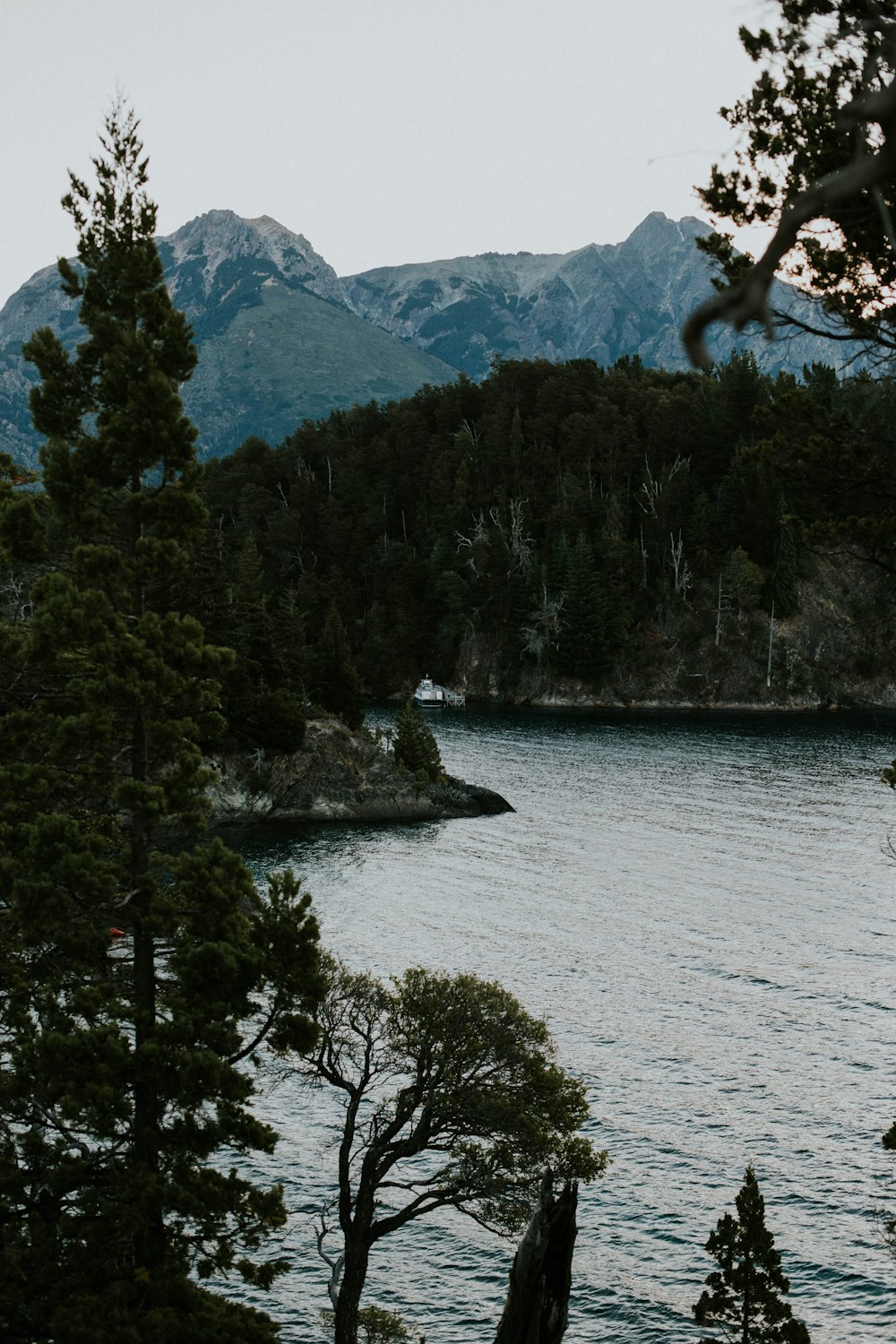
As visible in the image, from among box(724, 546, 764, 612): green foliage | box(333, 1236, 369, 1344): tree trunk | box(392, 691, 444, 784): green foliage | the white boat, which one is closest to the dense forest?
box(724, 546, 764, 612): green foliage

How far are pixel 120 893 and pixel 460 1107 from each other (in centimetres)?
849

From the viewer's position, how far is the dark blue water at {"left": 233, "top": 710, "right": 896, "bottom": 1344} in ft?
83.0

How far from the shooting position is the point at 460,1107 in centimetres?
2188

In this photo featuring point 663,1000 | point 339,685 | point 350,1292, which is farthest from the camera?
point 339,685

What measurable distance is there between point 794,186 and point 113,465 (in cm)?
1150

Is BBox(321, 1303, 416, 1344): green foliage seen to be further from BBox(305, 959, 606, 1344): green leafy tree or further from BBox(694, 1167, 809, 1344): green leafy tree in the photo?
BBox(694, 1167, 809, 1344): green leafy tree

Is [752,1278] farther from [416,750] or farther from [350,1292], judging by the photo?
[416,750]

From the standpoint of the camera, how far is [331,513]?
164 m

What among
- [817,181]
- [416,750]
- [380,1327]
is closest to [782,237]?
[817,181]

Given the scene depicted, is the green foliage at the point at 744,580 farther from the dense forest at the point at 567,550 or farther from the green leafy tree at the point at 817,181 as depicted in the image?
the green leafy tree at the point at 817,181

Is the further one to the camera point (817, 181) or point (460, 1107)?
point (460, 1107)

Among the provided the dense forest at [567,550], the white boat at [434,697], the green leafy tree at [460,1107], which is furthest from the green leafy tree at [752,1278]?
the white boat at [434,697]

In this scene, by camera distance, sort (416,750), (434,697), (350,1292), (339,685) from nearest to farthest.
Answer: (350,1292), (416,750), (339,685), (434,697)

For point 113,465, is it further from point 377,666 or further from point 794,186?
point 377,666
